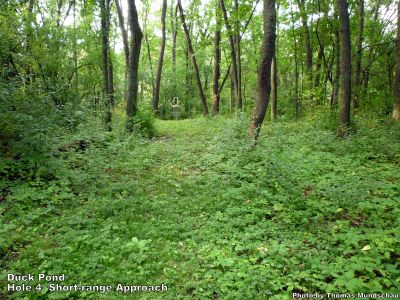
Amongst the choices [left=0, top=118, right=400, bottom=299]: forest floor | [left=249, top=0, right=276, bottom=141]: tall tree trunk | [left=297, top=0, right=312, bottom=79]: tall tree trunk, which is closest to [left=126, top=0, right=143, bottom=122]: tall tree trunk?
[left=0, top=118, right=400, bottom=299]: forest floor

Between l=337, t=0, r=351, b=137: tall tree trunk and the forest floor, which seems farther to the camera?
l=337, t=0, r=351, b=137: tall tree trunk

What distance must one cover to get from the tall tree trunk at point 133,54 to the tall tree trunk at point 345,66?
254 inches

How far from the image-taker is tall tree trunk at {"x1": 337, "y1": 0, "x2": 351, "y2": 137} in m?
8.35

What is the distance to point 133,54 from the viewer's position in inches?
400

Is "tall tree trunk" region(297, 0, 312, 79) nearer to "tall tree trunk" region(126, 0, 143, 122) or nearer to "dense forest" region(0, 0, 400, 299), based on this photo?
"dense forest" region(0, 0, 400, 299)

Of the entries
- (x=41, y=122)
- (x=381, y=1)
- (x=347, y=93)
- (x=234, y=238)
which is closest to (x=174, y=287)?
(x=234, y=238)

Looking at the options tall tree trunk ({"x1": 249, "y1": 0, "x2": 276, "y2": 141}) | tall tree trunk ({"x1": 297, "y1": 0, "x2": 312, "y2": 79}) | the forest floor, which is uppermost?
tall tree trunk ({"x1": 297, "y1": 0, "x2": 312, "y2": 79})

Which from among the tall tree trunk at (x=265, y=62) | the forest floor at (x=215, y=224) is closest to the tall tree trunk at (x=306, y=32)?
the tall tree trunk at (x=265, y=62)

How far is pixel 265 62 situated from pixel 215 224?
4.62m

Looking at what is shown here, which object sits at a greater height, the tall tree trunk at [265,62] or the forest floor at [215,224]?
the tall tree trunk at [265,62]

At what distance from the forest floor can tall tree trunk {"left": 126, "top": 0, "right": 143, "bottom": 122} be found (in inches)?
145

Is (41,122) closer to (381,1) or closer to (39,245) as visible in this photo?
(39,245)

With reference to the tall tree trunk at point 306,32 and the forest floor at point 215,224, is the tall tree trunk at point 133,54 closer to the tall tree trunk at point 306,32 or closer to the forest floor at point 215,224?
the forest floor at point 215,224

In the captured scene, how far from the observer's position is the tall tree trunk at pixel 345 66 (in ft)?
27.4
